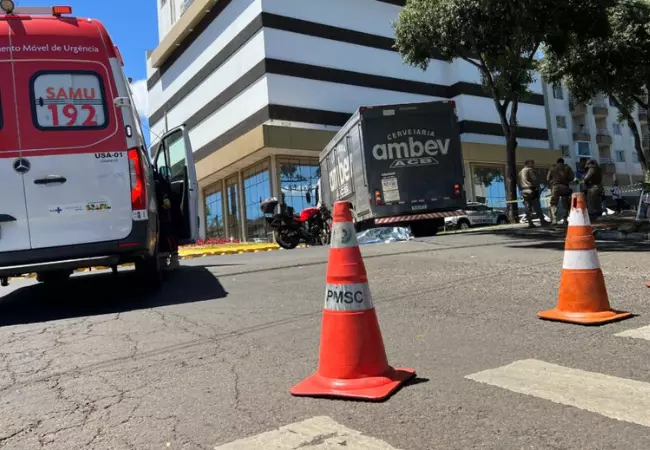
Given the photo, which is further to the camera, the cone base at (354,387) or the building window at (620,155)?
the building window at (620,155)

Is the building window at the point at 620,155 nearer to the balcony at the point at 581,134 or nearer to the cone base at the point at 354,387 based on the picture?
the balcony at the point at 581,134

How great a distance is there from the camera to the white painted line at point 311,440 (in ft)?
8.21

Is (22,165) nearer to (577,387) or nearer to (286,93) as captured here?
(577,387)

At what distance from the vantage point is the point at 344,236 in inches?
135

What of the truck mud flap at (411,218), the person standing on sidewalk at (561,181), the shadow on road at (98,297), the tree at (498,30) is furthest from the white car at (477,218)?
the shadow on road at (98,297)

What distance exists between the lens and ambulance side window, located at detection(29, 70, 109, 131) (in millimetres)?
5844

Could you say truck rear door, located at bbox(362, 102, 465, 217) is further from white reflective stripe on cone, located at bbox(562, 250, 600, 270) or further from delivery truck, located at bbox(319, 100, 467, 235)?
white reflective stripe on cone, located at bbox(562, 250, 600, 270)

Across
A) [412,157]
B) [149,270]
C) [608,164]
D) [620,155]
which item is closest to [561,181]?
[412,157]

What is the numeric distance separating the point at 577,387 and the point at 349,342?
1.24 meters

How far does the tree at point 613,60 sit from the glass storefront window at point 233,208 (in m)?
22.4

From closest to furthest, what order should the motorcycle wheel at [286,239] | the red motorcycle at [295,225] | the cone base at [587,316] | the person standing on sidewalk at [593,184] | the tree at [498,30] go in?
the cone base at [587,316] < the tree at [498,30] < the person standing on sidewalk at [593,184] < the red motorcycle at [295,225] < the motorcycle wheel at [286,239]

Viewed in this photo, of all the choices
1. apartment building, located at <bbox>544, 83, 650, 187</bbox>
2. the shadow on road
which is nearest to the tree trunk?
the shadow on road

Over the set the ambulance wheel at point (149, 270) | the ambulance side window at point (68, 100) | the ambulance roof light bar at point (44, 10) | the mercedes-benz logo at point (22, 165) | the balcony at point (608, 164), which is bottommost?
the ambulance wheel at point (149, 270)

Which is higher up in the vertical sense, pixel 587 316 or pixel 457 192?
pixel 457 192
